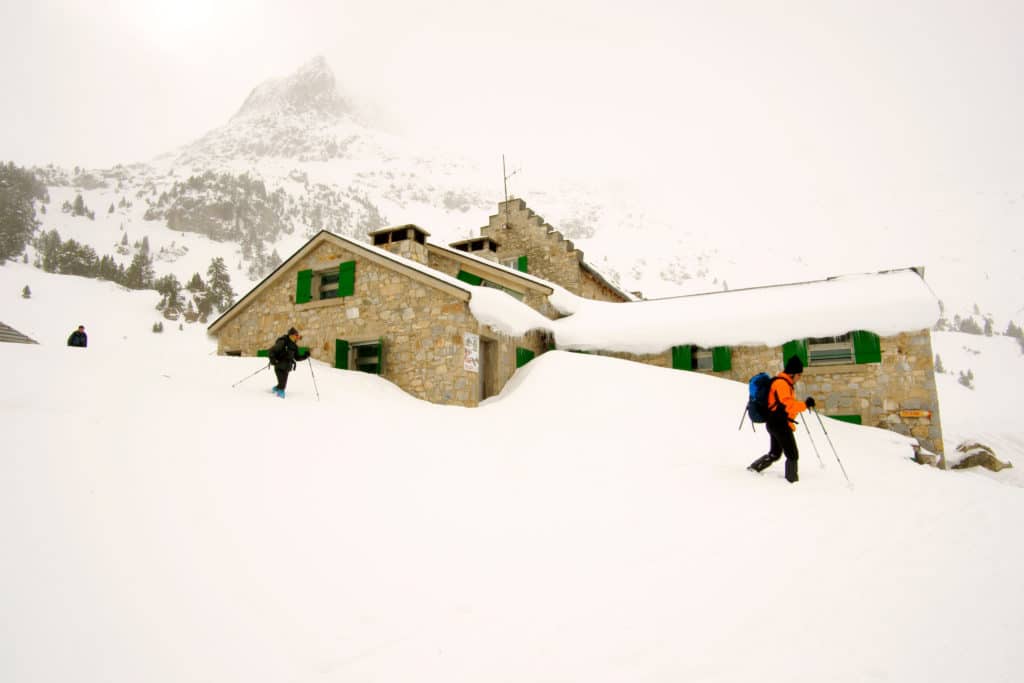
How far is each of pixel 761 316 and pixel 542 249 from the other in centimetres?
965

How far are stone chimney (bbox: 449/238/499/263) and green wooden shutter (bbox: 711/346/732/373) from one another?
33.4ft

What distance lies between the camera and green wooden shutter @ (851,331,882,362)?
46.7 feet

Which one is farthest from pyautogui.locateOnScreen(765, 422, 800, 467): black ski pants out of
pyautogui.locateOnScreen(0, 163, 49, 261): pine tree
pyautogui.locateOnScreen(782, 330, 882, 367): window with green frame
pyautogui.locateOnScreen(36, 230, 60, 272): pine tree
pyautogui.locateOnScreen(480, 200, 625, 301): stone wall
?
pyautogui.locateOnScreen(0, 163, 49, 261): pine tree

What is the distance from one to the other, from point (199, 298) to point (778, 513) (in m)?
40.3

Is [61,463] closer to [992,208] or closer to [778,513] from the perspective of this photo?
[778,513]

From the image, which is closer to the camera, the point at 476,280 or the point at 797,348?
the point at 797,348

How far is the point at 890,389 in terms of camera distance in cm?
1411

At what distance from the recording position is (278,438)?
6973 millimetres

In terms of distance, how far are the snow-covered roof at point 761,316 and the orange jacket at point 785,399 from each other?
839cm

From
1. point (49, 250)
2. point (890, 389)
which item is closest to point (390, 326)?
point (890, 389)

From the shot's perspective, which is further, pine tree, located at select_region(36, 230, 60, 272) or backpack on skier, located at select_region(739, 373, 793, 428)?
pine tree, located at select_region(36, 230, 60, 272)

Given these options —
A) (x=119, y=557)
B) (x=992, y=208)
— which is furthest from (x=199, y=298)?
(x=992, y=208)

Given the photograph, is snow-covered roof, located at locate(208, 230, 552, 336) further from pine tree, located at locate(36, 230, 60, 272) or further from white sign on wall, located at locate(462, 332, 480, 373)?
pine tree, located at locate(36, 230, 60, 272)

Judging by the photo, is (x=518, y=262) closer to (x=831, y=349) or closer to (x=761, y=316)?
(x=761, y=316)
